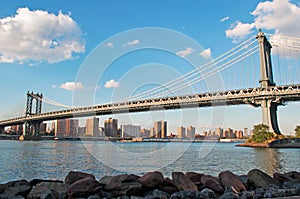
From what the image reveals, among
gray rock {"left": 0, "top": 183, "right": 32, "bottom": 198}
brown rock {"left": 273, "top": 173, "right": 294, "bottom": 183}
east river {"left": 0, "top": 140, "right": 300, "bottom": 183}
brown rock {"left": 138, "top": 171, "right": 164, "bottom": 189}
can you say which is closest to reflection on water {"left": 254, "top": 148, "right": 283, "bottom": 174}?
east river {"left": 0, "top": 140, "right": 300, "bottom": 183}

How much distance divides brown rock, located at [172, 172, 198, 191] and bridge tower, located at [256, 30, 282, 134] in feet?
107

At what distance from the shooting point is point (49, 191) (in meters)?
4.91

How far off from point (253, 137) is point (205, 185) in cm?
3393

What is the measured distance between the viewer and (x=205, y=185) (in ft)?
19.0

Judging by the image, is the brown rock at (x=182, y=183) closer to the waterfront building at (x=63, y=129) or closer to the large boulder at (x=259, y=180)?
the large boulder at (x=259, y=180)

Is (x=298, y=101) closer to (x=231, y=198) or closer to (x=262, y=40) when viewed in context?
(x=262, y=40)

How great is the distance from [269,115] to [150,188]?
34375mm

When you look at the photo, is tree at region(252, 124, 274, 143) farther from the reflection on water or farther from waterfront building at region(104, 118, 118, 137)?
waterfront building at region(104, 118, 118, 137)

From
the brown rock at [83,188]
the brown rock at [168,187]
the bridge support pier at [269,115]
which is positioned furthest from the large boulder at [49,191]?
the bridge support pier at [269,115]

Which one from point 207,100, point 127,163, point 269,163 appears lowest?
point 269,163

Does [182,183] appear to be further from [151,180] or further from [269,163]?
[269,163]

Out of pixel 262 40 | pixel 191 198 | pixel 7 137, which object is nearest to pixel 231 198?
pixel 191 198

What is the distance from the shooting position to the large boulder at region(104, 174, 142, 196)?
17.3 feet

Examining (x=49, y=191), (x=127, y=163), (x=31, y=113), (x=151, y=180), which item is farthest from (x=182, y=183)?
(x=31, y=113)
